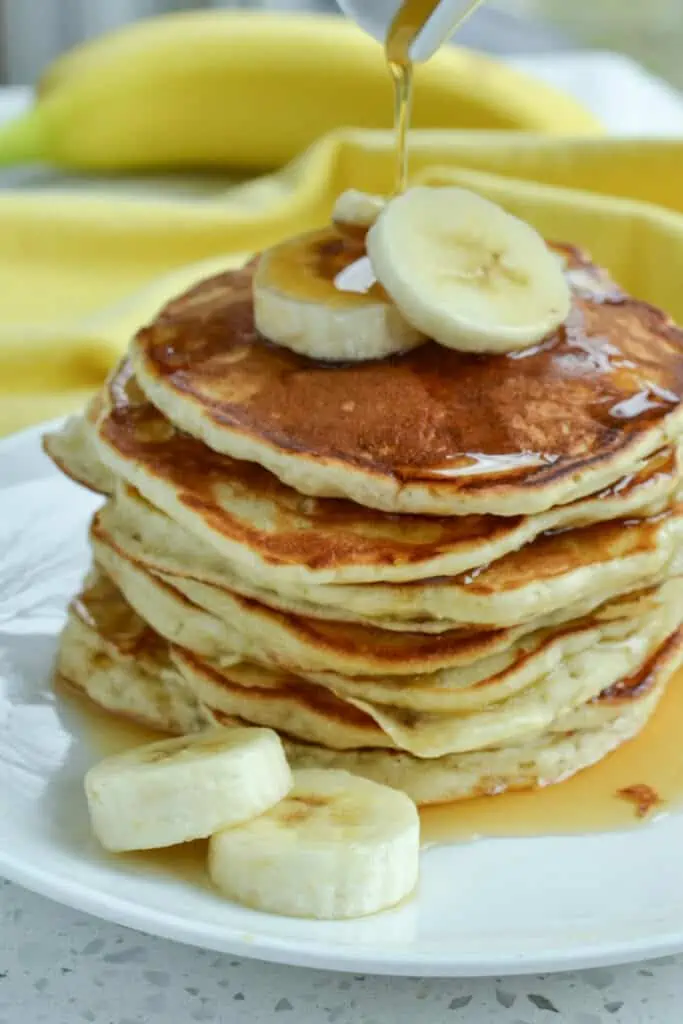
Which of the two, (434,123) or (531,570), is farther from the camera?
(434,123)

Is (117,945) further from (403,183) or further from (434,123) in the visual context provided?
(434,123)

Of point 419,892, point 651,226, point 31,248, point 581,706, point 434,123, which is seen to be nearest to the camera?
point 419,892

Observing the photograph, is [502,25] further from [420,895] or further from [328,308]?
[420,895]

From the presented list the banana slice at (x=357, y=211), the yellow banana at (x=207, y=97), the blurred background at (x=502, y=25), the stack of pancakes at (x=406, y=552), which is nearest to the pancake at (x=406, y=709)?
the stack of pancakes at (x=406, y=552)

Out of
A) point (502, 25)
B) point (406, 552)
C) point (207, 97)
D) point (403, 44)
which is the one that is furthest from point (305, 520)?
point (502, 25)

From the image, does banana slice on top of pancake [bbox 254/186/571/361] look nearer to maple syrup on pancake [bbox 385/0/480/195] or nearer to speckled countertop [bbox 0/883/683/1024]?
maple syrup on pancake [bbox 385/0/480/195]

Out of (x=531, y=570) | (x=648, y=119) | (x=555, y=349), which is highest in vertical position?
(x=555, y=349)

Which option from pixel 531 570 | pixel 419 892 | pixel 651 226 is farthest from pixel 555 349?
pixel 651 226
